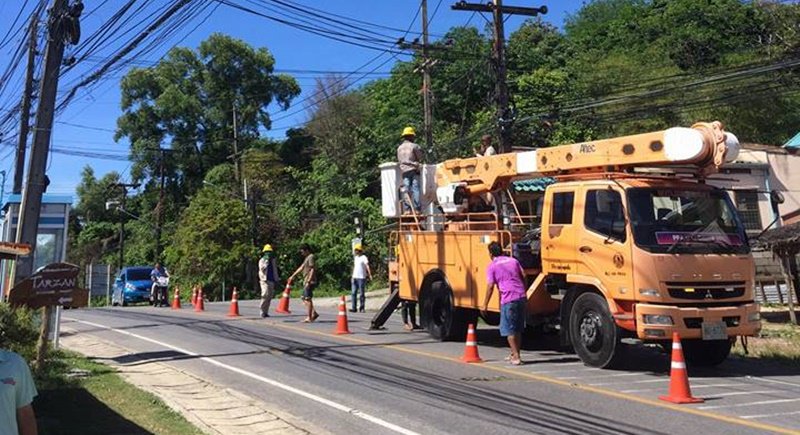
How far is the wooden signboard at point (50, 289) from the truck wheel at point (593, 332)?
7.53 meters

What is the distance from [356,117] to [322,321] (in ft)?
115

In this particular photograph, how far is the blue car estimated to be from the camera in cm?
3203

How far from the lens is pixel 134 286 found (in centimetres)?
3203

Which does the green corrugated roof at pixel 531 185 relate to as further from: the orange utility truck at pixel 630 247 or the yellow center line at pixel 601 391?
the yellow center line at pixel 601 391

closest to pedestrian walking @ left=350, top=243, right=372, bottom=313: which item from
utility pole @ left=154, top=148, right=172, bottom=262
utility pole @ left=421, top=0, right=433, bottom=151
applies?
utility pole @ left=421, top=0, right=433, bottom=151

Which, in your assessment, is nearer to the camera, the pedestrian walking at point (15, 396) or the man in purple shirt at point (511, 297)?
the pedestrian walking at point (15, 396)

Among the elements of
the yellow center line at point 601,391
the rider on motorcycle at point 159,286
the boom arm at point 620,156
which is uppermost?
the boom arm at point 620,156

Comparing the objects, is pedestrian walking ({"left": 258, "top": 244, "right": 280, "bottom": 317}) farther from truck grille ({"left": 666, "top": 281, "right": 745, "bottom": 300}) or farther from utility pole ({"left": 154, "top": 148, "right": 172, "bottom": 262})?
utility pole ({"left": 154, "top": 148, "right": 172, "bottom": 262})

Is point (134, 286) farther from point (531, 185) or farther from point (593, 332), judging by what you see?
Answer: point (593, 332)

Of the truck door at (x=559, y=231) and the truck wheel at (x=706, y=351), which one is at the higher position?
the truck door at (x=559, y=231)

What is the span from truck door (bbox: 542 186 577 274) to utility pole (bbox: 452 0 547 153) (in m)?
8.96

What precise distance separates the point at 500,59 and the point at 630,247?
1201cm

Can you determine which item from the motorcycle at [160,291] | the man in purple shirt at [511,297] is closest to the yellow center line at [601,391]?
the man in purple shirt at [511,297]

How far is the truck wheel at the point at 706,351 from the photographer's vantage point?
10.3m
